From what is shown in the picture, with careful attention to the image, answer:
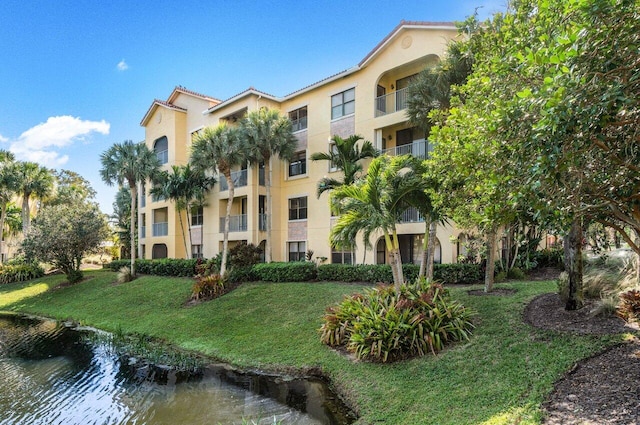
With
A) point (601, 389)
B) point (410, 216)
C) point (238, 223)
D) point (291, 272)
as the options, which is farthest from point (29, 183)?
point (601, 389)

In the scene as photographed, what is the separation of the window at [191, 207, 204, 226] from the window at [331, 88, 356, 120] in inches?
500

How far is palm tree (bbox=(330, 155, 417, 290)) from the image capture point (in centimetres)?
1022

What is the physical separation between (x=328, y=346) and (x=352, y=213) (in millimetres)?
3736

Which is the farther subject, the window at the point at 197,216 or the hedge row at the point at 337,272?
the window at the point at 197,216

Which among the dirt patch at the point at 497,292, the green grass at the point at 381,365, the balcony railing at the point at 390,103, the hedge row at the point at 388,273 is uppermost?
the balcony railing at the point at 390,103

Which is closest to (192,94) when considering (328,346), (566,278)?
(328,346)

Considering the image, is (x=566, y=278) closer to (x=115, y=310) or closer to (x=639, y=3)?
(x=639, y=3)

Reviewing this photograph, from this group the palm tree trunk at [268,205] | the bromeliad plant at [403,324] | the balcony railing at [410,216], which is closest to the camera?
the bromeliad plant at [403,324]

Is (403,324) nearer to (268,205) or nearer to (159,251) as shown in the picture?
(268,205)

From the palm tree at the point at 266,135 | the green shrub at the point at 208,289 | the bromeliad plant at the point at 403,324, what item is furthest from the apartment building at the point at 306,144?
the green shrub at the point at 208,289

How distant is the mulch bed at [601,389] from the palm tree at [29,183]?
131 feet

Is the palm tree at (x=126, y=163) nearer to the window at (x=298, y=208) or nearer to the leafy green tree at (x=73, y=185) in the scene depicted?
the window at (x=298, y=208)

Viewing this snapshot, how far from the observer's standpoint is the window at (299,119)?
25.3 metres

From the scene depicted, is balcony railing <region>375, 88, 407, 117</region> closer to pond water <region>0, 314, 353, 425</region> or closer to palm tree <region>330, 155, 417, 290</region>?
palm tree <region>330, 155, 417, 290</region>
